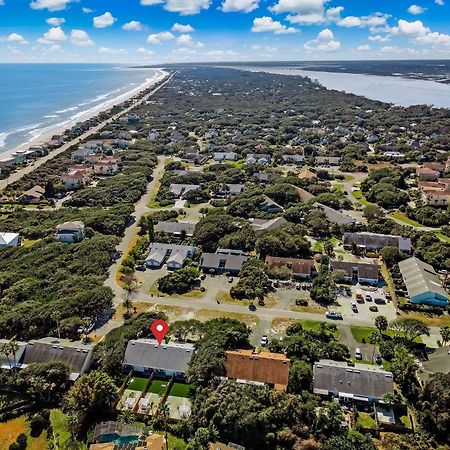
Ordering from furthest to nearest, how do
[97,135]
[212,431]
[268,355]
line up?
1. [97,135]
2. [268,355]
3. [212,431]

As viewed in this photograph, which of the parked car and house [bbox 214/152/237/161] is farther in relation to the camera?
house [bbox 214/152/237/161]

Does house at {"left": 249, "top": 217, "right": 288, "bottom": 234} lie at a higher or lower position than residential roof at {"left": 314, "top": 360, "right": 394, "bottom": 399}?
lower

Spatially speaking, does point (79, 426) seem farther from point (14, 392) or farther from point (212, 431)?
point (212, 431)

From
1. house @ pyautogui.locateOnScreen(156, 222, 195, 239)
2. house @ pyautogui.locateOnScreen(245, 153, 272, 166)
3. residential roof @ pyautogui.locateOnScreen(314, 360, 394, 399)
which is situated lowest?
house @ pyautogui.locateOnScreen(245, 153, 272, 166)

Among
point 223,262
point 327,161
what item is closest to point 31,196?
point 223,262

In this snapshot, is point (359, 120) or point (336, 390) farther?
point (359, 120)

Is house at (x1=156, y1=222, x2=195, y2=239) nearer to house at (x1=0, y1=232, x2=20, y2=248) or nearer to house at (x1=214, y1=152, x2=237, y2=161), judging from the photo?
house at (x1=0, y1=232, x2=20, y2=248)

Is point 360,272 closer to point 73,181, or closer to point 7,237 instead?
point 7,237

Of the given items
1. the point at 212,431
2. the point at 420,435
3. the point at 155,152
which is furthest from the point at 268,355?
the point at 155,152

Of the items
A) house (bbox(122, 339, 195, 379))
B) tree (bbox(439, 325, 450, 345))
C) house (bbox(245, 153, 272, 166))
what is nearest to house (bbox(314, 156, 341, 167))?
house (bbox(245, 153, 272, 166))
